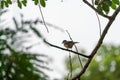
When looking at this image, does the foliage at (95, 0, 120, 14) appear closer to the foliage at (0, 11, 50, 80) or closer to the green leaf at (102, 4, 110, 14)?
the green leaf at (102, 4, 110, 14)

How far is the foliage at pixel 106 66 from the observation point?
18.4 meters

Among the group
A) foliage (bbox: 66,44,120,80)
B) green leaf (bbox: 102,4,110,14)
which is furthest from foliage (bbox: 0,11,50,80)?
foliage (bbox: 66,44,120,80)

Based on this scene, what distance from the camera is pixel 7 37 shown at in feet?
15.9

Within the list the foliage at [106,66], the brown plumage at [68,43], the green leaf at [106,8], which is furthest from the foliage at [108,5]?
the foliage at [106,66]

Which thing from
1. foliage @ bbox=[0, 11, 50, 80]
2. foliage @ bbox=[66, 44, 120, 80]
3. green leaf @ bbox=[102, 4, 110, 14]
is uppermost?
green leaf @ bbox=[102, 4, 110, 14]

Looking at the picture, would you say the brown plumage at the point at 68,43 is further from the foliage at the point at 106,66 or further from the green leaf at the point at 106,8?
the foliage at the point at 106,66

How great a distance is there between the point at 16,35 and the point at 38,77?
0.74 m

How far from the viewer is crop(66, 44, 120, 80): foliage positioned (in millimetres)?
18438

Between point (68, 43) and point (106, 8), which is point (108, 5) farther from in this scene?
point (68, 43)

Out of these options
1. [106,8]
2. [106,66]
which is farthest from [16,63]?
[106,66]

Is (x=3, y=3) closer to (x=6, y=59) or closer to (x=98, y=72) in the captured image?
(x=6, y=59)

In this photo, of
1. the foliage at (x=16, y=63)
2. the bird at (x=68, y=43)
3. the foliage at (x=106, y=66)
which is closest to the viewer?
the bird at (x=68, y=43)

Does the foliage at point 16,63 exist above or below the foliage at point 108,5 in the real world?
below

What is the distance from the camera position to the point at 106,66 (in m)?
19.6
